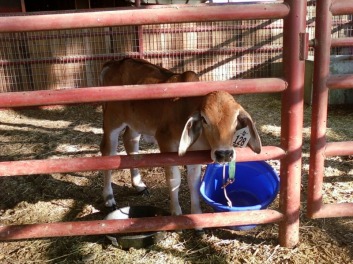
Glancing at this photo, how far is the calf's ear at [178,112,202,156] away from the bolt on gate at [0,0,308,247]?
75mm

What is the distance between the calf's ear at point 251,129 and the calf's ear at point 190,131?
28 centimetres

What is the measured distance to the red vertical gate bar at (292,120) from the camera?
8.43 ft

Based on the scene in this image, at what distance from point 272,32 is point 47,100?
753 cm

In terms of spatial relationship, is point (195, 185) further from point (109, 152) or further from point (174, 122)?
point (109, 152)

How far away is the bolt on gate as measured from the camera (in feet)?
8.17

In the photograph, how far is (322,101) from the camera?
2.76 meters

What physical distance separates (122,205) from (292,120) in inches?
79.9

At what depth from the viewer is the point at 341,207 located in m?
2.97

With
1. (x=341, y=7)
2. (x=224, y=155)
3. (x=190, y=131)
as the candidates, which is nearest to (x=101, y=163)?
(x=190, y=131)

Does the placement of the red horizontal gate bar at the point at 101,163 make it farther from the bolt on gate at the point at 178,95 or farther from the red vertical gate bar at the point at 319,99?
the red vertical gate bar at the point at 319,99

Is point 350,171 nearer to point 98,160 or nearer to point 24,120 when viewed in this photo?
point 98,160

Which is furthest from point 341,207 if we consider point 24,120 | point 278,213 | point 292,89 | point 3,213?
point 24,120

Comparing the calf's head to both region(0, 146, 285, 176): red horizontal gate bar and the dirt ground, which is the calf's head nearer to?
region(0, 146, 285, 176): red horizontal gate bar

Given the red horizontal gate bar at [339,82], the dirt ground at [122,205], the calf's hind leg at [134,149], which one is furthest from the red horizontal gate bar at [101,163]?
the calf's hind leg at [134,149]
